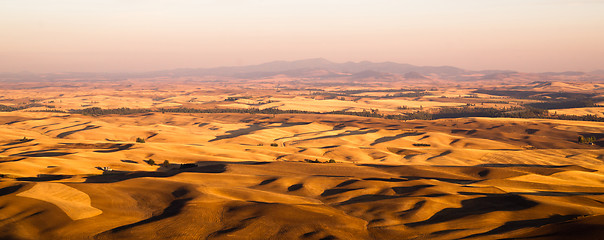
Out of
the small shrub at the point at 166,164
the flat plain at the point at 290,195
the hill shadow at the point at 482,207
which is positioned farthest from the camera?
the small shrub at the point at 166,164

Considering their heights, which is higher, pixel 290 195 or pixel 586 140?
pixel 290 195

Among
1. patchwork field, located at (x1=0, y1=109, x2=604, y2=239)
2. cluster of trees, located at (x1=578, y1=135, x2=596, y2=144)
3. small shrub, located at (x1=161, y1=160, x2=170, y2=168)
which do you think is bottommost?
cluster of trees, located at (x1=578, y1=135, x2=596, y2=144)

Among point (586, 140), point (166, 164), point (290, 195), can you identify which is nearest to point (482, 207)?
point (290, 195)

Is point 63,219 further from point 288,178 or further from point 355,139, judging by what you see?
point 355,139

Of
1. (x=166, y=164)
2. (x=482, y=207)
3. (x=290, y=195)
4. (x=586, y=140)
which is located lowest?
(x=586, y=140)

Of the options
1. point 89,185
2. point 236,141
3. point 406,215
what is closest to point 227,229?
point 406,215

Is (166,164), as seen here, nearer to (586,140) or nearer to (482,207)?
(482,207)

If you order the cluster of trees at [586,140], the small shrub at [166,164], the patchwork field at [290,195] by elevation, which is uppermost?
the patchwork field at [290,195]

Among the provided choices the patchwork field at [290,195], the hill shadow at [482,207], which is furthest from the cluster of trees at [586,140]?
the hill shadow at [482,207]

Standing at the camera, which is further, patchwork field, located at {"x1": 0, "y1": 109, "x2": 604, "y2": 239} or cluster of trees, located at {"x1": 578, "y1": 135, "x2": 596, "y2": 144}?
cluster of trees, located at {"x1": 578, "y1": 135, "x2": 596, "y2": 144}

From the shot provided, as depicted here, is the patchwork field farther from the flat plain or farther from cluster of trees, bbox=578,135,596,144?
cluster of trees, bbox=578,135,596,144

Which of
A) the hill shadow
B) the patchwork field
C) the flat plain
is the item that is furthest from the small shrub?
the hill shadow

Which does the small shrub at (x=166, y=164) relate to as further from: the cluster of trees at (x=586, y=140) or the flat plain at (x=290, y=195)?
the cluster of trees at (x=586, y=140)

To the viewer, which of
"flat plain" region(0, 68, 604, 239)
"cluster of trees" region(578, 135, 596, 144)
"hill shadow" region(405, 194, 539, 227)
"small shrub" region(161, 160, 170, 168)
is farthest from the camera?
"cluster of trees" region(578, 135, 596, 144)
